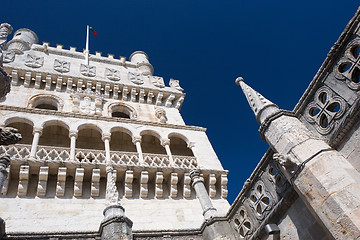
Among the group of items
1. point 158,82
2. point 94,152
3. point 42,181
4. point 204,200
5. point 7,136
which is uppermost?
point 158,82

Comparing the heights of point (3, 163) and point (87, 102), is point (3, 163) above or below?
below

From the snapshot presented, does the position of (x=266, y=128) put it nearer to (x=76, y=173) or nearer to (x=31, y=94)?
(x=76, y=173)

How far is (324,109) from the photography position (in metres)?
6.31

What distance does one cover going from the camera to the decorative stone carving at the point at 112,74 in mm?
21125

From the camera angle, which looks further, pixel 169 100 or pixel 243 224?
pixel 169 100

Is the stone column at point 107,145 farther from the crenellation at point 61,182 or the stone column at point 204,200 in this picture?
the stone column at point 204,200

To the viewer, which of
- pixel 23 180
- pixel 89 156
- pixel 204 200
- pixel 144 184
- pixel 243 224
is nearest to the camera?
pixel 243 224

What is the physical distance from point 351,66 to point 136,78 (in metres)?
17.6

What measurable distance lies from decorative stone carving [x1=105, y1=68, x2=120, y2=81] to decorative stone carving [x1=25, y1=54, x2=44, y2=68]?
431 cm

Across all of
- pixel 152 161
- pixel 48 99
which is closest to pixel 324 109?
pixel 152 161

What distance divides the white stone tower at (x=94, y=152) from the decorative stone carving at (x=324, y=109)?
415cm

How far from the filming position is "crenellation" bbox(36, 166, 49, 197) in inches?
459

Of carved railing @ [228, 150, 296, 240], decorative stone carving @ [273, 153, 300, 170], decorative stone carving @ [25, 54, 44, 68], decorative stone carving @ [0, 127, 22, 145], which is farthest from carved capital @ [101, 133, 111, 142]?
decorative stone carving @ [273, 153, 300, 170]

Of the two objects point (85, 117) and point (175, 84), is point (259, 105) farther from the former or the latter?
point (175, 84)
